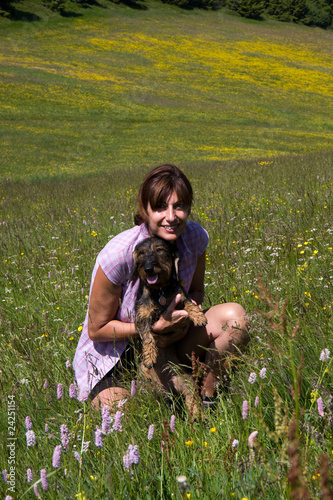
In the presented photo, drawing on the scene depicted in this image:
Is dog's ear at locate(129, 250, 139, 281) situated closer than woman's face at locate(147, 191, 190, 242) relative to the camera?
Yes

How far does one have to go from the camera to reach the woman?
298 cm

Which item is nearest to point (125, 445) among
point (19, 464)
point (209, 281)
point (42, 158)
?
point (19, 464)

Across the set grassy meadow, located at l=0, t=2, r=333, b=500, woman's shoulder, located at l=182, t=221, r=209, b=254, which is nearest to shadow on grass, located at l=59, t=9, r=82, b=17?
grassy meadow, located at l=0, t=2, r=333, b=500

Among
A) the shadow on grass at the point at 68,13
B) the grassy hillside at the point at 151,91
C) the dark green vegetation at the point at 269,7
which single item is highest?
the dark green vegetation at the point at 269,7

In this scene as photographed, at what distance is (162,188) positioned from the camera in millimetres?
3018

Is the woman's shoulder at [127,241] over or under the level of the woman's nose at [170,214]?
under

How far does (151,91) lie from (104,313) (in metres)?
37.1

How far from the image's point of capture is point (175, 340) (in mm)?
3109

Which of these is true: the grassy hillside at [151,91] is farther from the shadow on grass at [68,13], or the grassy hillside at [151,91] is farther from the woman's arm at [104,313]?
the woman's arm at [104,313]

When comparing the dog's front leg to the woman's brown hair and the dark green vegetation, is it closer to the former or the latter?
the woman's brown hair

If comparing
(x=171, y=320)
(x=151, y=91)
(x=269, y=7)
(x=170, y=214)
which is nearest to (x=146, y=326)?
(x=171, y=320)

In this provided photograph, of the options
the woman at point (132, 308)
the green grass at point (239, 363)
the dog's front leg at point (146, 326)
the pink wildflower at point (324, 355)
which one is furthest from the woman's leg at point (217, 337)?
the pink wildflower at point (324, 355)

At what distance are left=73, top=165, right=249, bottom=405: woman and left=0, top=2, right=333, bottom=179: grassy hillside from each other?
51.6 ft

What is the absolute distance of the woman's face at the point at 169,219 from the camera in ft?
9.73
